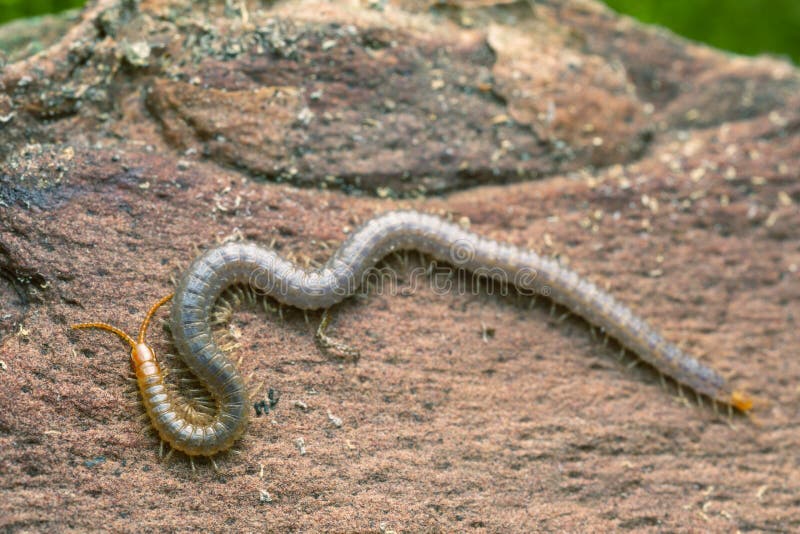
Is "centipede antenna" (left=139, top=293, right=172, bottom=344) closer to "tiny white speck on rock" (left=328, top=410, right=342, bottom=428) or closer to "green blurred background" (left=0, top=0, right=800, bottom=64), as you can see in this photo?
"tiny white speck on rock" (left=328, top=410, right=342, bottom=428)

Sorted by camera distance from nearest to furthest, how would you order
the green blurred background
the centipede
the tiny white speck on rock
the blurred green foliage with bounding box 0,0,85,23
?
the centipede < the tiny white speck on rock < the blurred green foliage with bounding box 0,0,85,23 < the green blurred background

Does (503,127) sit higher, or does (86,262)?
(503,127)

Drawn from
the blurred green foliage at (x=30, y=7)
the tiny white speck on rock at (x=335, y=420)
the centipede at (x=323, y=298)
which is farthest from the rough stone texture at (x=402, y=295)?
the blurred green foliage at (x=30, y=7)

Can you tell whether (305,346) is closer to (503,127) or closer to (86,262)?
(86,262)

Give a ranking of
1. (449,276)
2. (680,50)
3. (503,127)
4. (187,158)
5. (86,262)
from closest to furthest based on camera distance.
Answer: (86,262) < (187,158) < (449,276) < (503,127) < (680,50)

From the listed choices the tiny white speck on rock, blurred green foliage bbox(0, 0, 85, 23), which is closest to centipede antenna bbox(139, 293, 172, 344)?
the tiny white speck on rock

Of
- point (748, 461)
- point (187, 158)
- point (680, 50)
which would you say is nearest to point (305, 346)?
point (187, 158)
